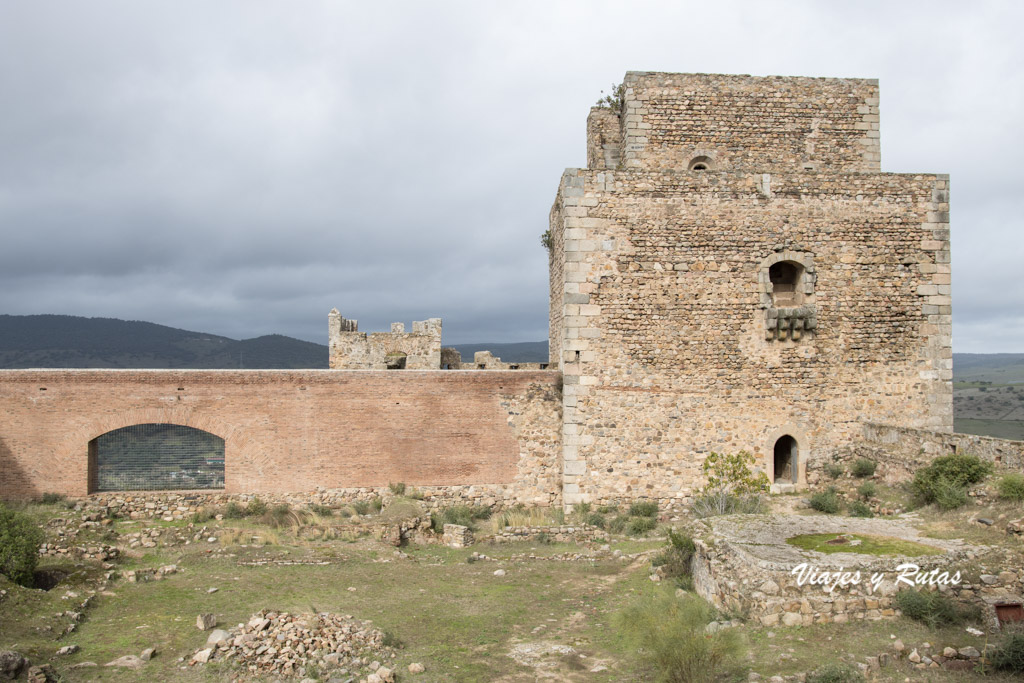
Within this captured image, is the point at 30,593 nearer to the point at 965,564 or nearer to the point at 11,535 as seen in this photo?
the point at 11,535

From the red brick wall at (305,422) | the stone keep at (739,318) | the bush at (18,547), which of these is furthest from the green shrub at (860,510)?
the bush at (18,547)

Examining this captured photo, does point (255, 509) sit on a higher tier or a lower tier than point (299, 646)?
higher

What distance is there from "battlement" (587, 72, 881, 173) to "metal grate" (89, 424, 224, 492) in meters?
11.8

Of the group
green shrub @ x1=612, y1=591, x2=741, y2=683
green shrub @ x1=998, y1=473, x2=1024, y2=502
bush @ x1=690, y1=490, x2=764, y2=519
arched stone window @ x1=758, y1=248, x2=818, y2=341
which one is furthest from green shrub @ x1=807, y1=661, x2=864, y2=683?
arched stone window @ x1=758, y1=248, x2=818, y2=341

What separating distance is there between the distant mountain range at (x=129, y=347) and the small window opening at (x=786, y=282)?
67.5 m

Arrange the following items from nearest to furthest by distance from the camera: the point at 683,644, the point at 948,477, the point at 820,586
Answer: the point at 683,644 → the point at 820,586 → the point at 948,477

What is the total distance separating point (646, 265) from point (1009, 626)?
9.51 metres

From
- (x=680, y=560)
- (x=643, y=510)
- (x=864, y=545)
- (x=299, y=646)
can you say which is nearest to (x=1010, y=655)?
(x=864, y=545)

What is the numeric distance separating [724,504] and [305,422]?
9.25 m

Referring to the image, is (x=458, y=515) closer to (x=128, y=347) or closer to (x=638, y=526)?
(x=638, y=526)

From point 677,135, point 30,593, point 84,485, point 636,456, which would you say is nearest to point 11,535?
point 30,593

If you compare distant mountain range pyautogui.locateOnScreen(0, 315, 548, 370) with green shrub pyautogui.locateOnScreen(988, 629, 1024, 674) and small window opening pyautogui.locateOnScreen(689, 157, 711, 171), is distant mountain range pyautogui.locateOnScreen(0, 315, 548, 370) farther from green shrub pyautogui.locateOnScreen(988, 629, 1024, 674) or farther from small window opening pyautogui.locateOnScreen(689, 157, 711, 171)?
green shrub pyautogui.locateOnScreen(988, 629, 1024, 674)

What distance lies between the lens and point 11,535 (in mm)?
10258

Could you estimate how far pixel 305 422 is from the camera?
15.8m
